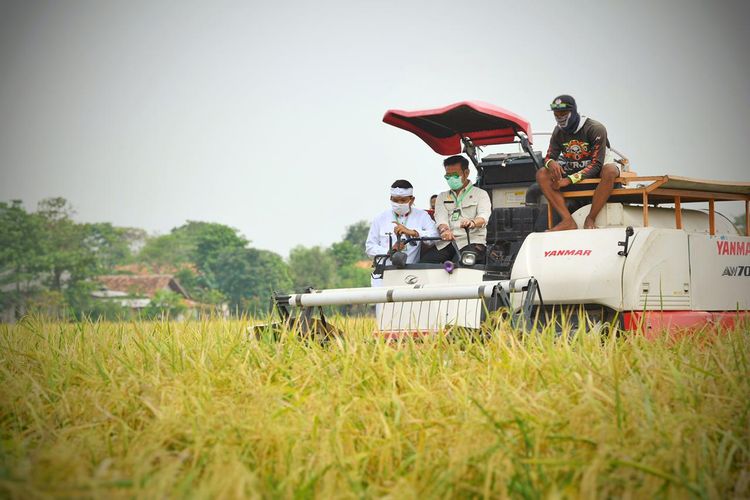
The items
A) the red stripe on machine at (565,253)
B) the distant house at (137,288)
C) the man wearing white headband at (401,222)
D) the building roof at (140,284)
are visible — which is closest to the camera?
the red stripe on machine at (565,253)

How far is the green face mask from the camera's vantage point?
10430 millimetres

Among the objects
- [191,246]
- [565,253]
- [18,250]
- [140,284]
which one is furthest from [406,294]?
[191,246]

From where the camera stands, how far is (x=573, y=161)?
961 cm

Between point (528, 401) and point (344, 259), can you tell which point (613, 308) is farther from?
point (344, 259)

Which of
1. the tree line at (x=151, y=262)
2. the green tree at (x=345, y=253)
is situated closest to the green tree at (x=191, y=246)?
the tree line at (x=151, y=262)

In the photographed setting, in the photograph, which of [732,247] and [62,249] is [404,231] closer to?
[732,247]

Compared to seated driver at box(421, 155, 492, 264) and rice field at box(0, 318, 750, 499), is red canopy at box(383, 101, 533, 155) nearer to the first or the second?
seated driver at box(421, 155, 492, 264)

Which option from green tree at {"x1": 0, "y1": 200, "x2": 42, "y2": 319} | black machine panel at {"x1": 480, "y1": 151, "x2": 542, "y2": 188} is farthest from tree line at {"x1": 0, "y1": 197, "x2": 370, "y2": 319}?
black machine panel at {"x1": 480, "y1": 151, "x2": 542, "y2": 188}

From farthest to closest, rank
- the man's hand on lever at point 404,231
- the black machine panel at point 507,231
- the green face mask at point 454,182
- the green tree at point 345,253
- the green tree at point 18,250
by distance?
the green tree at point 345,253 < the green tree at point 18,250 < the green face mask at point 454,182 < the man's hand on lever at point 404,231 < the black machine panel at point 507,231

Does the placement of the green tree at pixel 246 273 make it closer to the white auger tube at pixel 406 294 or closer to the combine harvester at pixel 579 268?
the combine harvester at pixel 579 268

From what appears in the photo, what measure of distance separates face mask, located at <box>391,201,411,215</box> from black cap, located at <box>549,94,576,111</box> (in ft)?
7.15

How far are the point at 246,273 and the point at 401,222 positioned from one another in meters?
80.5

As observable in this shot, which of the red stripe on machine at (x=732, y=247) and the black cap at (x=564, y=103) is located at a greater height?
the black cap at (x=564, y=103)

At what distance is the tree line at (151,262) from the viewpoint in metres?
75.2
